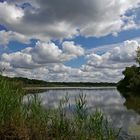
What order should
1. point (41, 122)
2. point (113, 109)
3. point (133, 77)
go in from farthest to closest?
point (133, 77)
point (113, 109)
point (41, 122)

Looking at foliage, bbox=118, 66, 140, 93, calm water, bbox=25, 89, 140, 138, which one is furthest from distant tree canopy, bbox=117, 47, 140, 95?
calm water, bbox=25, 89, 140, 138

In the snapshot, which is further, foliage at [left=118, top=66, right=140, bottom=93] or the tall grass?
foliage at [left=118, top=66, right=140, bottom=93]

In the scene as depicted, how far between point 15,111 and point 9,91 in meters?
0.64

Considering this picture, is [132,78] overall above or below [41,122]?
above

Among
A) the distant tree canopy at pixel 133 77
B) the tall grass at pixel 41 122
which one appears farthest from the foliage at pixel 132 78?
the tall grass at pixel 41 122

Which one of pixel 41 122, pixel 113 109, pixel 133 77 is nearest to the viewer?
pixel 41 122

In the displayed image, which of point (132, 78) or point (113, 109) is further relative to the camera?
point (132, 78)

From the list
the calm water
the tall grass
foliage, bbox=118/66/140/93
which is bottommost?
the calm water

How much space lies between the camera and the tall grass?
9430 millimetres

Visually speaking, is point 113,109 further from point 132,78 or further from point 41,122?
point 132,78

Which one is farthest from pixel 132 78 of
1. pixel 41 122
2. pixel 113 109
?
pixel 41 122

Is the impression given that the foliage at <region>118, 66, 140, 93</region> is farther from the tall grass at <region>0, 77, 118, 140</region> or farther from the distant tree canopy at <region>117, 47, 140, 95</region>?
the tall grass at <region>0, 77, 118, 140</region>

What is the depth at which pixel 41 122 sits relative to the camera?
10.3m

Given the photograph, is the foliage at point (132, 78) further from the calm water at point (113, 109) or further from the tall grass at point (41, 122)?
the tall grass at point (41, 122)
